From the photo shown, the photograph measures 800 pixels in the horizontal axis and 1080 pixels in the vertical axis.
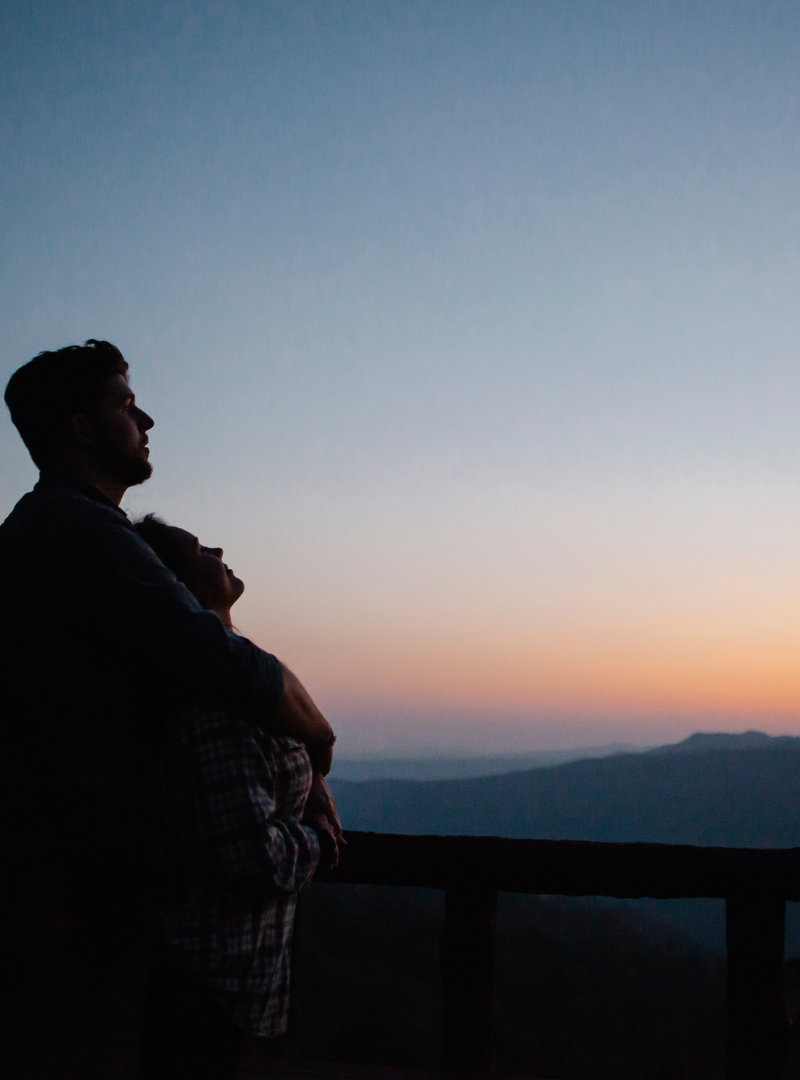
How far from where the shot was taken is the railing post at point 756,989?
7.79 feet

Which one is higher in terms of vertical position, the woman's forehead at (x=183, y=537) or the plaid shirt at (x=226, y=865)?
the woman's forehead at (x=183, y=537)

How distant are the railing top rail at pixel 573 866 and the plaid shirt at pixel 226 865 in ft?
3.02

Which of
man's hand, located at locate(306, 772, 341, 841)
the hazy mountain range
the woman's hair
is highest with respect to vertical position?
the woman's hair

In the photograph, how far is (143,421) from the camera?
1765mm

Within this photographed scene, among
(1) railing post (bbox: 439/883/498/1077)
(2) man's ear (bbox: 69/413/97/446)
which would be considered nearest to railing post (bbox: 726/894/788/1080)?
(1) railing post (bbox: 439/883/498/1077)

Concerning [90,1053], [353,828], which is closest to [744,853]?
[353,828]

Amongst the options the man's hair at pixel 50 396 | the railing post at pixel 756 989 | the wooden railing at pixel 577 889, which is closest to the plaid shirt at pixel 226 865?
the man's hair at pixel 50 396

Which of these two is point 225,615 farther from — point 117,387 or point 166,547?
point 117,387

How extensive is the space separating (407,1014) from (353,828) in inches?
225

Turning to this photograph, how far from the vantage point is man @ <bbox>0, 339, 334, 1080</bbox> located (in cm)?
137

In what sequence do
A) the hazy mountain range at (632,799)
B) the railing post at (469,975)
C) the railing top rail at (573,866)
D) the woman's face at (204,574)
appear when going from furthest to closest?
the hazy mountain range at (632,799)
the railing post at (469,975)
the railing top rail at (573,866)
the woman's face at (204,574)

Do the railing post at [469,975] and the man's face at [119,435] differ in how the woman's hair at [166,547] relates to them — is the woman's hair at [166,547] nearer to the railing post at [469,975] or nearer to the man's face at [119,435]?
the man's face at [119,435]

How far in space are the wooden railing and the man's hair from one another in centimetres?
154

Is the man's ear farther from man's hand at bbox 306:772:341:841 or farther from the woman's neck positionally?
man's hand at bbox 306:772:341:841
